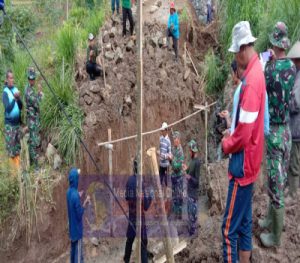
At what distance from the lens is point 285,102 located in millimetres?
4246

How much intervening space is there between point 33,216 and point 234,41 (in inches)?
190

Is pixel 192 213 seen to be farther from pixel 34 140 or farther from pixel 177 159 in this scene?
pixel 34 140

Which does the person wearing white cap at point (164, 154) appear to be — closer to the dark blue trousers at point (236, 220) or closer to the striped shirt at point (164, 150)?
the striped shirt at point (164, 150)

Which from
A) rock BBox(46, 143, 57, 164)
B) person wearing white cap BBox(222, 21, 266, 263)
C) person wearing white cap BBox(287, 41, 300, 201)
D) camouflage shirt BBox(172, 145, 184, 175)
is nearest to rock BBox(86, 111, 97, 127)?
rock BBox(46, 143, 57, 164)

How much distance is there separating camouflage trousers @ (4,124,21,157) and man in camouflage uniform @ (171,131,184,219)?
97.7 inches

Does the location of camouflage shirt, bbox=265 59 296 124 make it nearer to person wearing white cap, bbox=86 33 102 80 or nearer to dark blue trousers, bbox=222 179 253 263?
dark blue trousers, bbox=222 179 253 263

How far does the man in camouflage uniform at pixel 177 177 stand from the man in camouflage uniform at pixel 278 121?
274 cm

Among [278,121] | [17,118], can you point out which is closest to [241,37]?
[278,121]

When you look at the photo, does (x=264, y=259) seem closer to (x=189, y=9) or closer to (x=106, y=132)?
(x=106, y=132)

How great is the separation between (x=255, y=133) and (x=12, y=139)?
4.70 metres

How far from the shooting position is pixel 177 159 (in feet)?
23.7

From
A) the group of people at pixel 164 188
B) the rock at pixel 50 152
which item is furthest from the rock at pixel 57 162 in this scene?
the group of people at pixel 164 188

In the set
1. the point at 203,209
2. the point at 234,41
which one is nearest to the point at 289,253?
the point at 234,41

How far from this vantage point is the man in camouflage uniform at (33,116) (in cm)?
721
